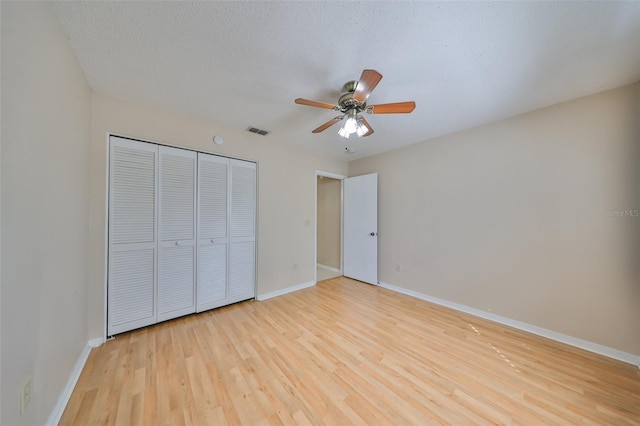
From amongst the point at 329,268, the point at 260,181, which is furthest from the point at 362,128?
the point at 329,268

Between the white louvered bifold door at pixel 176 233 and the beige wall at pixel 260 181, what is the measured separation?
248 mm

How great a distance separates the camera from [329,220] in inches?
195

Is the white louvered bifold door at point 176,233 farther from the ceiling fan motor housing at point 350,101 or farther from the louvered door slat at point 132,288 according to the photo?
the ceiling fan motor housing at point 350,101

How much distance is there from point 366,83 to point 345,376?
2.18 m

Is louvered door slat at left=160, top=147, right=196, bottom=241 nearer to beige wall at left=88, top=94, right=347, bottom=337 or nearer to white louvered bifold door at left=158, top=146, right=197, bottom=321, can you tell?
white louvered bifold door at left=158, top=146, right=197, bottom=321

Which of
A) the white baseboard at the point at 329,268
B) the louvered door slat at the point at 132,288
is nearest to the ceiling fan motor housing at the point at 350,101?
the louvered door slat at the point at 132,288

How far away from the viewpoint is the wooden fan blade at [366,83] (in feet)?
4.60

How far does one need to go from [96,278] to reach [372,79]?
2.92 metres

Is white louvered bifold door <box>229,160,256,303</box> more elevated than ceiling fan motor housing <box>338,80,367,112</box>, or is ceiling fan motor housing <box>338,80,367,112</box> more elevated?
ceiling fan motor housing <box>338,80,367,112</box>

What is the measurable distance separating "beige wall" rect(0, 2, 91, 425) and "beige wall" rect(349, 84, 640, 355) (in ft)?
12.1

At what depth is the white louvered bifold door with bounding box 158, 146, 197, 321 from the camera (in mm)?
2389

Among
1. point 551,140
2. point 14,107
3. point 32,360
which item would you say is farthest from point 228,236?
point 551,140

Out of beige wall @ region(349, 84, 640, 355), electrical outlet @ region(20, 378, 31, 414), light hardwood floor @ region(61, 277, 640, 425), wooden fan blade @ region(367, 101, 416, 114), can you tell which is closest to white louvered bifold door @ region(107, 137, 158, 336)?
light hardwood floor @ region(61, 277, 640, 425)

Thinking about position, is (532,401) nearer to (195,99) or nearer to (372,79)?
(372,79)
